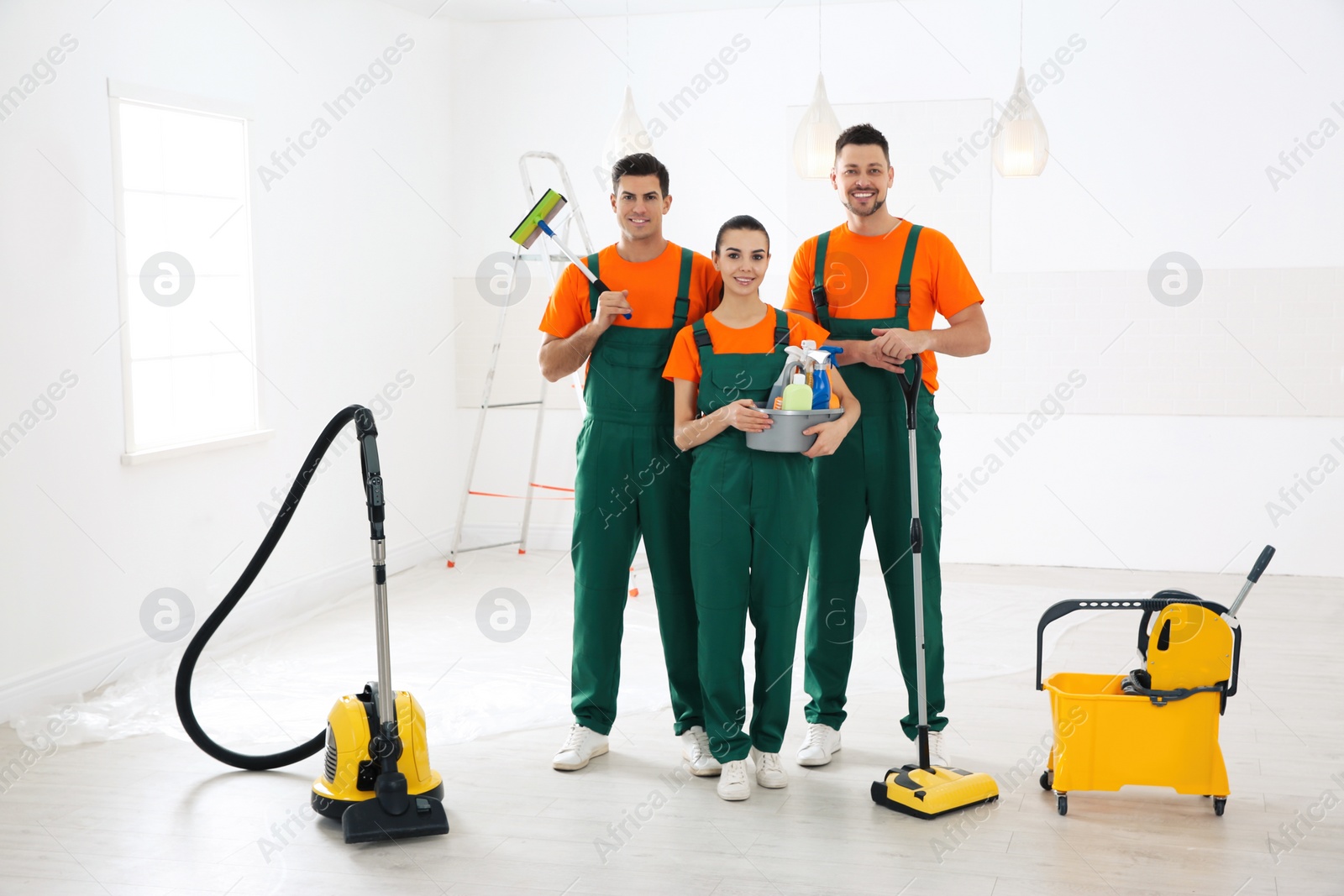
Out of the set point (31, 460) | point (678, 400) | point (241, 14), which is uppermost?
point (241, 14)

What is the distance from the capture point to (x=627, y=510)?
10.7 feet

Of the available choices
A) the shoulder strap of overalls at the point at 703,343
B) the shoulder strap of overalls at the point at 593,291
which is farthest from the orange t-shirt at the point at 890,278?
the shoulder strap of overalls at the point at 593,291

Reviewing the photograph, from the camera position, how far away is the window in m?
4.36

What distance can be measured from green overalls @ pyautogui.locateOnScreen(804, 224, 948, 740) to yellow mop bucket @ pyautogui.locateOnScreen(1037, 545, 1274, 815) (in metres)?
0.40

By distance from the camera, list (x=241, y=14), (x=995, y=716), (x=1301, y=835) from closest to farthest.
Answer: (x=1301, y=835) → (x=995, y=716) → (x=241, y=14)

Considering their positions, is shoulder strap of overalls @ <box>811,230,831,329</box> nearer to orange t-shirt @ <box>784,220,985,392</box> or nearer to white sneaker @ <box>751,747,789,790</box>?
orange t-shirt @ <box>784,220,985,392</box>

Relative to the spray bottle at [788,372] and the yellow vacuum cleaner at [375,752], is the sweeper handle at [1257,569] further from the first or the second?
the yellow vacuum cleaner at [375,752]

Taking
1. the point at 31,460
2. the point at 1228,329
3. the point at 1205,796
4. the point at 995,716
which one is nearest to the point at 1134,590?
the point at 1228,329

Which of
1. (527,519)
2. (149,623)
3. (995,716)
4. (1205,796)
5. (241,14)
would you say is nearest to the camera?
(1205,796)

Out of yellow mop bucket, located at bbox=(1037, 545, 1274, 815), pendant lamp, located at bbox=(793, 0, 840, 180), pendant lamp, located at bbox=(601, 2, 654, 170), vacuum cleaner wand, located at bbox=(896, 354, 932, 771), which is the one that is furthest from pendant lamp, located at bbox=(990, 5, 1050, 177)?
yellow mop bucket, located at bbox=(1037, 545, 1274, 815)

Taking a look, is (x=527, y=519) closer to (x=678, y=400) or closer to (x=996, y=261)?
(x=996, y=261)

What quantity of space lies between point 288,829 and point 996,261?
4.24m

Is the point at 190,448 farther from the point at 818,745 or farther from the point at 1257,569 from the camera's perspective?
the point at 1257,569

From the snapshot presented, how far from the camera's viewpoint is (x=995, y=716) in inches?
151
